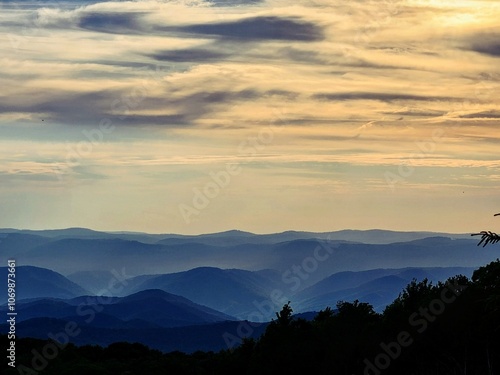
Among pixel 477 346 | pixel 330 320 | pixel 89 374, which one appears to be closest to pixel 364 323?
pixel 330 320

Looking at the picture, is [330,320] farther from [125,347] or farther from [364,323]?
[125,347]

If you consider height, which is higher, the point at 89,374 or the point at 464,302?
the point at 464,302

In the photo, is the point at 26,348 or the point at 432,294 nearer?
the point at 432,294

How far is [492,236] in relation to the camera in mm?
18078

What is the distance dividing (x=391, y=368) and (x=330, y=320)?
16599 mm

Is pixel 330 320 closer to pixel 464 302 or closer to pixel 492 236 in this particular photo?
pixel 464 302

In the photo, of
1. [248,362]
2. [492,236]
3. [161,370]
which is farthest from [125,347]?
[492,236]

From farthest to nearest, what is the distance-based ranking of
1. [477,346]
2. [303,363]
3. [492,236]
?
[303,363] → [477,346] → [492,236]

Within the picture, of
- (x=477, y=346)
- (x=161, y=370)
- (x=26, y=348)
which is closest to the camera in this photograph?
(x=477, y=346)

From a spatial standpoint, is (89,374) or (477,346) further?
(89,374)

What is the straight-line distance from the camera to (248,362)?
80.6 meters

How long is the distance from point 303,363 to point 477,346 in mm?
14957

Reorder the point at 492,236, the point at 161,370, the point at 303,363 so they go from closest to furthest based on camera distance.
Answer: the point at 492,236 → the point at 303,363 → the point at 161,370

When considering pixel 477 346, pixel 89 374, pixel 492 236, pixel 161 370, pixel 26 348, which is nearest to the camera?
pixel 492 236
